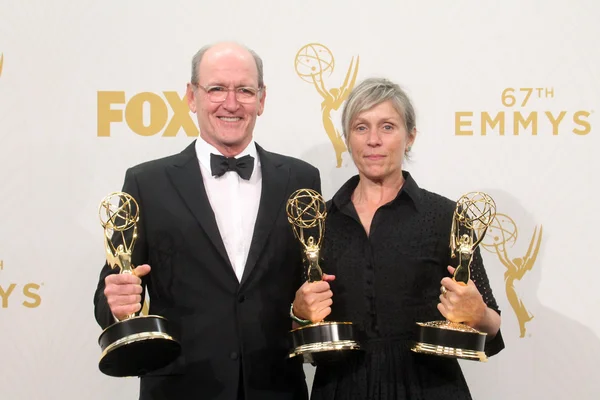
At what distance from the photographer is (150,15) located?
8.23 ft

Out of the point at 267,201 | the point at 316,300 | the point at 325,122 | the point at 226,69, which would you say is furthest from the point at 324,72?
the point at 316,300

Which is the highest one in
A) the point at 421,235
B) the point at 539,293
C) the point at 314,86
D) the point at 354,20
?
the point at 354,20

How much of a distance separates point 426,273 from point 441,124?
0.96 m

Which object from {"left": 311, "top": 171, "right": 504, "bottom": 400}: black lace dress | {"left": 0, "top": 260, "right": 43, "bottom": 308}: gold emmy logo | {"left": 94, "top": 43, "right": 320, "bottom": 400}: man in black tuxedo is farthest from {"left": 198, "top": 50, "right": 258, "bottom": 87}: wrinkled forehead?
{"left": 0, "top": 260, "right": 43, "bottom": 308}: gold emmy logo

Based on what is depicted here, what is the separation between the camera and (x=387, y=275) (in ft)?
5.65

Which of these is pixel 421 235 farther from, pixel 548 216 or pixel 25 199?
pixel 25 199

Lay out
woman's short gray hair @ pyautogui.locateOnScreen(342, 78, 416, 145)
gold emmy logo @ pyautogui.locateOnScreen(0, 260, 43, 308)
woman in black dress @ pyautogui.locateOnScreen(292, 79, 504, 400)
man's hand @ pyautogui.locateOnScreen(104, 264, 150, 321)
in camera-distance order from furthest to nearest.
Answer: gold emmy logo @ pyautogui.locateOnScreen(0, 260, 43, 308) < woman's short gray hair @ pyautogui.locateOnScreen(342, 78, 416, 145) < woman in black dress @ pyautogui.locateOnScreen(292, 79, 504, 400) < man's hand @ pyautogui.locateOnScreen(104, 264, 150, 321)

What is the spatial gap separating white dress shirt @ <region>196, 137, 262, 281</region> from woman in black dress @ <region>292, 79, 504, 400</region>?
224mm

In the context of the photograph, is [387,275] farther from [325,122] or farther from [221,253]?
[325,122]

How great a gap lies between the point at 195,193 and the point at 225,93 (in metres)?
0.31

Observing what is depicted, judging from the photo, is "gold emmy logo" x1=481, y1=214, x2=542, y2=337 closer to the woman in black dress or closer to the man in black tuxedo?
the woman in black dress

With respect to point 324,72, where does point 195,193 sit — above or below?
below

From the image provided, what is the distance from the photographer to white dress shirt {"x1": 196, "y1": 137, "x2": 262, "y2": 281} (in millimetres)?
1824

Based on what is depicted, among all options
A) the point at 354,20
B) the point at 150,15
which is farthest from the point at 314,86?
the point at 150,15
